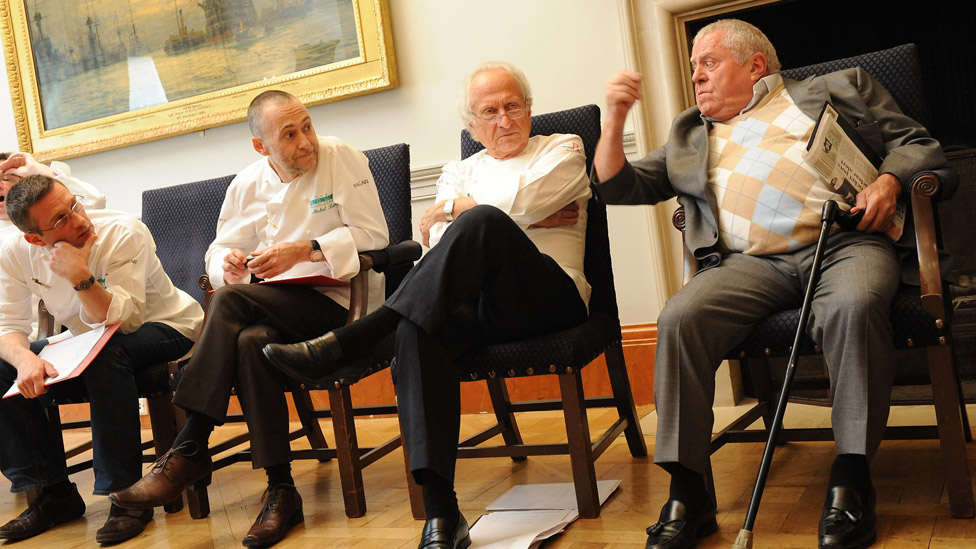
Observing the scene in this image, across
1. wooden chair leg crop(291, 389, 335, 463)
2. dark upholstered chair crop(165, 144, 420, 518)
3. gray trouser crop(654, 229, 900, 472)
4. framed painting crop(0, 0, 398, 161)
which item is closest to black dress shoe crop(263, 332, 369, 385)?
dark upholstered chair crop(165, 144, 420, 518)

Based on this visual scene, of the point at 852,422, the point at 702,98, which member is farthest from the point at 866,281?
the point at 702,98

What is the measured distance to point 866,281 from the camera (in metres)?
1.67

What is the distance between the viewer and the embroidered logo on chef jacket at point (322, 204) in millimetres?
2461

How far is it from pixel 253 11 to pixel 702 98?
216 cm

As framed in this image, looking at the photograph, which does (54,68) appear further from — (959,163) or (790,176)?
(959,163)

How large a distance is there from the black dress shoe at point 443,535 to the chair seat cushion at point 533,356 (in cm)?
34

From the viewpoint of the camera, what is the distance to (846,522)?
1.55 m

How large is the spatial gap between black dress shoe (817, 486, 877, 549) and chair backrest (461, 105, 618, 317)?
32.4 inches

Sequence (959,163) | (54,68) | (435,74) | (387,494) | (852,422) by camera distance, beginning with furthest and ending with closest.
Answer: (54,68), (435,74), (959,163), (387,494), (852,422)

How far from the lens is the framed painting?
11.2 ft

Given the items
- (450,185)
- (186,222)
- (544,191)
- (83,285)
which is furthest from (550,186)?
(186,222)

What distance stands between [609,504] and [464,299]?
0.62m

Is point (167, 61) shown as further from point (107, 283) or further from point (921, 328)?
point (921, 328)

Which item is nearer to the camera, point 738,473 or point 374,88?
point 738,473
